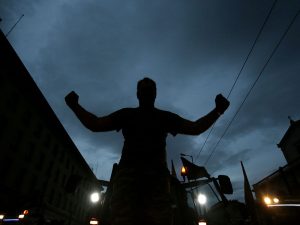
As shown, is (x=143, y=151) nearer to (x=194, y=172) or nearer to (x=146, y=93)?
(x=146, y=93)

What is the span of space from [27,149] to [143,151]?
26.7 meters

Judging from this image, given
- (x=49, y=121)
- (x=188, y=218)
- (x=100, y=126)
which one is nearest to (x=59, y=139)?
(x=49, y=121)

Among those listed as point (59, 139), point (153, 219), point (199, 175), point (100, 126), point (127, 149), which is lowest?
point (153, 219)

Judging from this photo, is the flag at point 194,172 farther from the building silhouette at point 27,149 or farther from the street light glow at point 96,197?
the building silhouette at point 27,149

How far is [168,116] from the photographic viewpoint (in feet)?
Answer: 6.00

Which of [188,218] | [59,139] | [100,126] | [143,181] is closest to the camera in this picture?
[143,181]

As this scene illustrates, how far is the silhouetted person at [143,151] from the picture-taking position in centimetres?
132

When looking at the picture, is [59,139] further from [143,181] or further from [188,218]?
[143,181]

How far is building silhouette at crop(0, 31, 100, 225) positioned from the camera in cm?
2047

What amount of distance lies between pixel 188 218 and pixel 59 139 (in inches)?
1186

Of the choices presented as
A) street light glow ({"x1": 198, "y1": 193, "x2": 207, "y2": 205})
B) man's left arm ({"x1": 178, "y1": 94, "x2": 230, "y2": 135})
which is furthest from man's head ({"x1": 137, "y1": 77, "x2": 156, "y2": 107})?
street light glow ({"x1": 198, "y1": 193, "x2": 207, "y2": 205})

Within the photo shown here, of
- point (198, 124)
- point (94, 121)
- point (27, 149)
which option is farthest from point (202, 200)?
point (27, 149)

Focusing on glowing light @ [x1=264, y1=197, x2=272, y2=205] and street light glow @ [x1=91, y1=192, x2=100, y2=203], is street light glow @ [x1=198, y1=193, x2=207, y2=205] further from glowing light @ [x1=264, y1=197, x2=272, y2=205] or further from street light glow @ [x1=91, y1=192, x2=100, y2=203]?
street light glow @ [x1=91, y1=192, x2=100, y2=203]

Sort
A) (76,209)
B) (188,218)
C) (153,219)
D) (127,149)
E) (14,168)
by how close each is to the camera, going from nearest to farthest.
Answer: (153,219) → (127,149) → (188,218) → (14,168) → (76,209)
